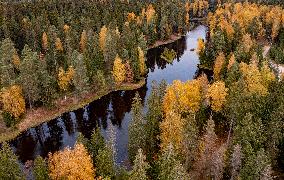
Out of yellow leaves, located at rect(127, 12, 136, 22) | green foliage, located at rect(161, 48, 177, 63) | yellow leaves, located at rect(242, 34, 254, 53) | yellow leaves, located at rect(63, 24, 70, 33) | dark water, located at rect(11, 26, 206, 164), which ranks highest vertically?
yellow leaves, located at rect(63, 24, 70, 33)

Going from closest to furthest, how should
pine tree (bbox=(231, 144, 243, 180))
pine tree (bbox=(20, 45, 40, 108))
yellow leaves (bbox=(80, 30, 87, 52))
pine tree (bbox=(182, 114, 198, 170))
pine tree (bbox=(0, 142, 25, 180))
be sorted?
pine tree (bbox=(231, 144, 243, 180))
pine tree (bbox=(0, 142, 25, 180))
pine tree (bbox=(182, 114, 198, 170))
pine tree (bbox=(20, 45, 40, 108))
yellow leaves (bbox=(80, 30, 87, 52))

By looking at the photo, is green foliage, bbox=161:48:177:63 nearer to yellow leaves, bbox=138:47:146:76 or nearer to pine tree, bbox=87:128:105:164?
yellow leaves, bbox=138:47:146:76

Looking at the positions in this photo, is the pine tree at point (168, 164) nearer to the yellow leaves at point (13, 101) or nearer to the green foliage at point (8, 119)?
the green foliage at point (8, 119)

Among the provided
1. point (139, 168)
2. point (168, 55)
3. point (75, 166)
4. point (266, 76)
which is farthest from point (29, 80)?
point (168, 55)

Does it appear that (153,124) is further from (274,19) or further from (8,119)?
(274,19)

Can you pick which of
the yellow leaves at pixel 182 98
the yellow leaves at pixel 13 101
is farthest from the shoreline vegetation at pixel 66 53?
the yellow leaves at pixel 182 98

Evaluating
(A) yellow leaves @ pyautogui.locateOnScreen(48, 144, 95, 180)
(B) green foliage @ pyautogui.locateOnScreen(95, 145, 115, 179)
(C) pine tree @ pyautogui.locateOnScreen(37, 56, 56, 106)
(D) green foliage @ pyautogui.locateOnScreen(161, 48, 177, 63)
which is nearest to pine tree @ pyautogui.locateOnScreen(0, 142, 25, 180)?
(A) yellow leaves @ pyautogui.locateOnScreen(48, 144, 95, 180)

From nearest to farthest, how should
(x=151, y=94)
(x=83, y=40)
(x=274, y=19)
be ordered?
(x=151, y=94) < (x=83, y=40) < (x=274, y=19)
